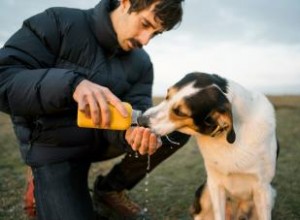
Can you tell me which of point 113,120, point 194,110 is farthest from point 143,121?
point 113,120

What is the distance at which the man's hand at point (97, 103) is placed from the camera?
232 cm

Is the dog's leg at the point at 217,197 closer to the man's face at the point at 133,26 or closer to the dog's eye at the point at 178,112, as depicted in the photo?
the dog's eye at the point at 178,112

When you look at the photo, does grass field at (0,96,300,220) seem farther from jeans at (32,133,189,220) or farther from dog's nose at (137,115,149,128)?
dog's nose at (137,115,149,128)

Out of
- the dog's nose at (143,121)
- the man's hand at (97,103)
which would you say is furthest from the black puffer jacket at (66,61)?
the man's hand at (97,103)

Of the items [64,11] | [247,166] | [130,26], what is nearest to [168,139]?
[247,166]

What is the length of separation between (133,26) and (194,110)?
825mm

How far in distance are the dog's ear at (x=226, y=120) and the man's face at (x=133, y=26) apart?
78 centimetres

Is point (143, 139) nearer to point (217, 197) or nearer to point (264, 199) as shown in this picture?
point (217, 197)

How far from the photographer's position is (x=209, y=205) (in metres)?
3.86

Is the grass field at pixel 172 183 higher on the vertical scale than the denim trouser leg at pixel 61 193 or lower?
lower

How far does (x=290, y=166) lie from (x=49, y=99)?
4.37 meters

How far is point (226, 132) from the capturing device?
10.6ft

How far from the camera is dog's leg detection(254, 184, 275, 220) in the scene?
3512 mm

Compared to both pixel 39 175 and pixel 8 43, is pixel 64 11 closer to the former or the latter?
pixel 8 43
